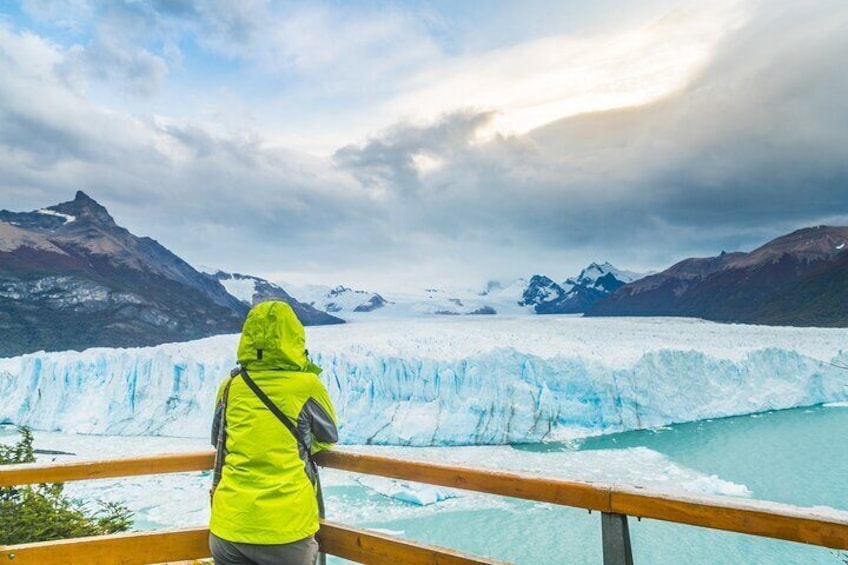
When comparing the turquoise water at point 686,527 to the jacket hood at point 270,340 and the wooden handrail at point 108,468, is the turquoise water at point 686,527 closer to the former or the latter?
the wooden handrail at point 108,468

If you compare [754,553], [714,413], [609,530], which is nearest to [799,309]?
[714,413]

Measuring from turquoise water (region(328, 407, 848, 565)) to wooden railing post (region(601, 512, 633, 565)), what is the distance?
940 centimetres

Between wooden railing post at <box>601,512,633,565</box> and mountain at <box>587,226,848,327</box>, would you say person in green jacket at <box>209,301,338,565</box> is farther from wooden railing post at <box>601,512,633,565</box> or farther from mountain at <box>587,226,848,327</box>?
mountain at <box>587,226,848,327</box>

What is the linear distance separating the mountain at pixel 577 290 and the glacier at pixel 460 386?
14063cm

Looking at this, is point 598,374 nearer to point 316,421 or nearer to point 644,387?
point 644,387

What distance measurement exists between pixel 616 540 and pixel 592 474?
6683 millimetres

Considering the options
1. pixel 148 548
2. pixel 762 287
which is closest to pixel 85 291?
pixel 148 548

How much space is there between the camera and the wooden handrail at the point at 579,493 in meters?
1.41

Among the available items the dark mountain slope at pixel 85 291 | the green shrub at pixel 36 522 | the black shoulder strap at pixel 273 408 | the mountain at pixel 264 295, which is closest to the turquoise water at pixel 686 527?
the green shrub at pixel 36 522

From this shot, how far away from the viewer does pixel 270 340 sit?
204 centimetres

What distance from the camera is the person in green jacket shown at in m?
1.95

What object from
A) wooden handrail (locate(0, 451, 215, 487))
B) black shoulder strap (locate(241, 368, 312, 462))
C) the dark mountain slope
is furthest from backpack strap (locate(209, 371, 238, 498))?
the dark mountain slope

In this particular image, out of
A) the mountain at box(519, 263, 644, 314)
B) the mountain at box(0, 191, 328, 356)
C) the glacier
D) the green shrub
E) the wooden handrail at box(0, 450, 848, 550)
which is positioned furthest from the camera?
the mountain at box(519, 263, 644, 314)

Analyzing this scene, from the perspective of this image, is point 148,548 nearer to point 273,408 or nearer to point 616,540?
point 273,408
